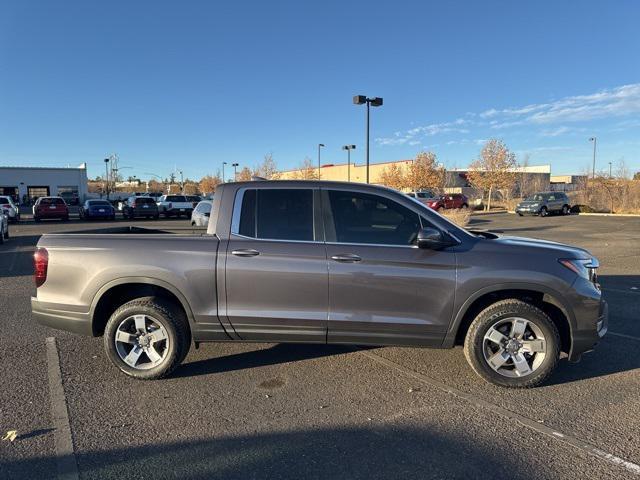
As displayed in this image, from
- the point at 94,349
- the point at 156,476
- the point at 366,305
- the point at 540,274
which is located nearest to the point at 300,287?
the point at 366,305

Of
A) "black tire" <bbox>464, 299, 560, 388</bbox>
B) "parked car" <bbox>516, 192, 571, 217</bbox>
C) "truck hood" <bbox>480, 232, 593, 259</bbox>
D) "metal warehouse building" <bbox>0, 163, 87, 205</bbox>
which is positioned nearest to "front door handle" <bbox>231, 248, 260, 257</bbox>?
"black tire" <bbox>464, 299, 560, 388</bbox>

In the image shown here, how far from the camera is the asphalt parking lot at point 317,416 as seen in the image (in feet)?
9.86

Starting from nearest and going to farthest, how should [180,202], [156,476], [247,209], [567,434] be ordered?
[156,476] → [567,434] → [247,209] → [180,202]

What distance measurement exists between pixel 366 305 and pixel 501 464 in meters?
1.59

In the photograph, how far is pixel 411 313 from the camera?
163 inches

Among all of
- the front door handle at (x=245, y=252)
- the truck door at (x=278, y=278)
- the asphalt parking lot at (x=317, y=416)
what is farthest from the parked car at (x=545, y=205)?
the front door handle at (x=245, y=252)

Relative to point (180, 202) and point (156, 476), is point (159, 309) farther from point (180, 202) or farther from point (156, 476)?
point (180, 202)

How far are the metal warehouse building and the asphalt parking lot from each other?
61.7 meters

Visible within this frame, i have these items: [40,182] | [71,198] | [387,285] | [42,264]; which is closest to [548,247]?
[387,285]

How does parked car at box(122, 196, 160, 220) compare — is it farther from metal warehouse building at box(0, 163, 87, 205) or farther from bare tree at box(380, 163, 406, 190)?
bare tree at box(380, 163, 406, 190)

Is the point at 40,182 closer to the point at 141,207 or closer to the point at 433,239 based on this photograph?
the point at 141,207

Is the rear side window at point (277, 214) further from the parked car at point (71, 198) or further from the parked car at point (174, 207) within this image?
the parked car at point (71, 198)

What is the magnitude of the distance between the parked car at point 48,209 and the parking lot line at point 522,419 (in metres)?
30.3

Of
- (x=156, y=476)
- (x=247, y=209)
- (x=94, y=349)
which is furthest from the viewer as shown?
(x=94, y=349)
